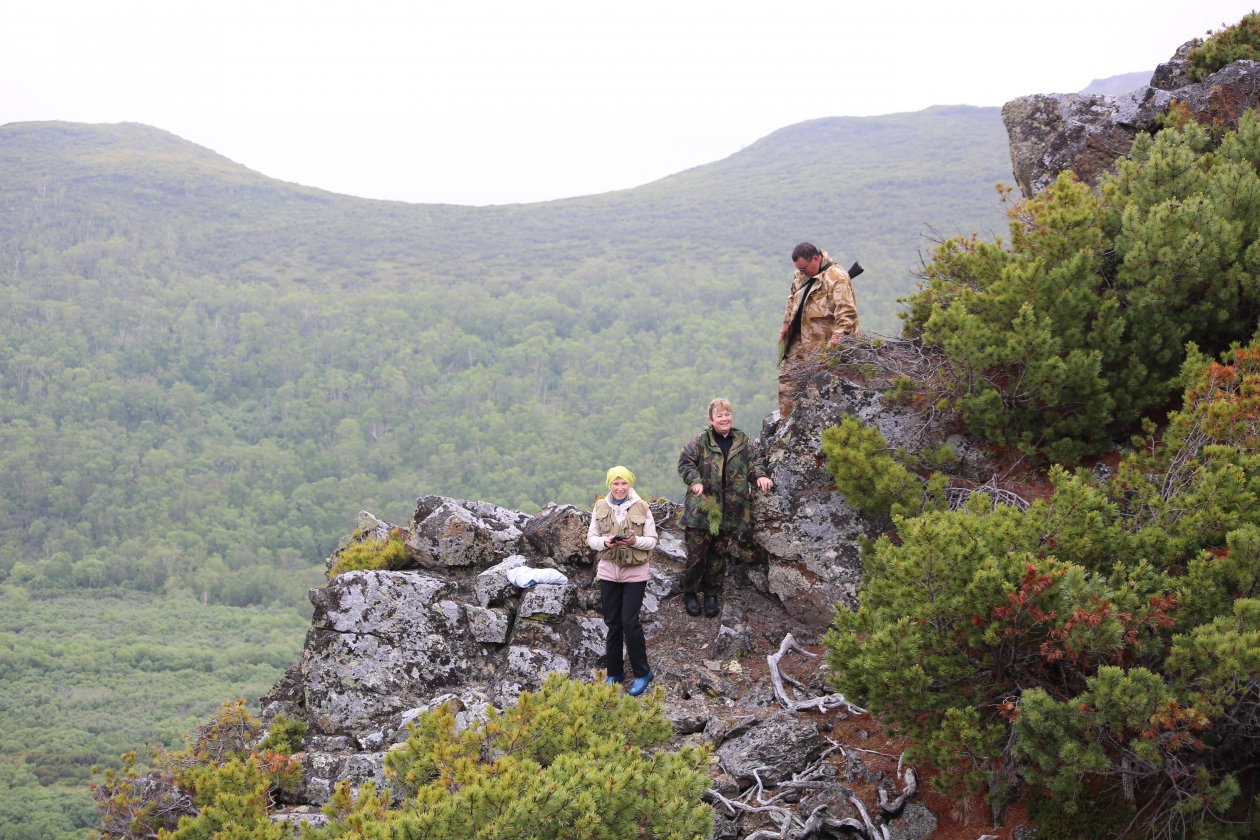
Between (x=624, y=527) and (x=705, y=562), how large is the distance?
4.13 feet

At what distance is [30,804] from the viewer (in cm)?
3259

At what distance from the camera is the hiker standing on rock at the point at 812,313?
713 cm

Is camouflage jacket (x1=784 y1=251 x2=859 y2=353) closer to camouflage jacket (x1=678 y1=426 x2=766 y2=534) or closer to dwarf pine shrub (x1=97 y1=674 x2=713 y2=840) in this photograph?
camouflage jacket (x1=678 y1=426 x2=766 y2=534)

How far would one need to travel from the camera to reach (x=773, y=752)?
5285mm

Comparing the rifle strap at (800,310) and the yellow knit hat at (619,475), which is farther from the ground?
the rifle strap at (800,310)

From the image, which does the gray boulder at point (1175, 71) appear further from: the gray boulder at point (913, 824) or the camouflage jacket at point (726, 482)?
the gray boulder at point (913, 824)

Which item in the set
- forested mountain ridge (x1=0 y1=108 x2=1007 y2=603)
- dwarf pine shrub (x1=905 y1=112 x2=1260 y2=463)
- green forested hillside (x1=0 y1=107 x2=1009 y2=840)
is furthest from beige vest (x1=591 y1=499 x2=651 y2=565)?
forested mountain ridge (x1=0 y1=108 x2=1007 y2=603)

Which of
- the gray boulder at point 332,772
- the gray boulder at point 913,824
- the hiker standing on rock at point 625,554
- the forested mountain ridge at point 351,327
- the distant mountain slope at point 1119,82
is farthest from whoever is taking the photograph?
the distant mountain slope at point 1119,82

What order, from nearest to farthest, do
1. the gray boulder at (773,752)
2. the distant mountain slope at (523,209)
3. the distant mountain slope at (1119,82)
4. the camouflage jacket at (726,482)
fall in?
the gray boulder at (773,752) < the camouflage jacket at (726,482) < the distant mountain slope at (523,209) < the distant mountain slope at (1119,82)

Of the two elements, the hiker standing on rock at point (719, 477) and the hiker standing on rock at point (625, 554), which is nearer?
the hiker standing on rock at point (625, 554)

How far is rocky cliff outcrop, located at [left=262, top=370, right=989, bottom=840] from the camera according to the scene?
246 inches

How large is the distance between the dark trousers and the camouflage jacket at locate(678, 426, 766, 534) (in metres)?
0.81

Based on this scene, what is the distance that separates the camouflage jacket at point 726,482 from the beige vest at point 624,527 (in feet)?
2.12

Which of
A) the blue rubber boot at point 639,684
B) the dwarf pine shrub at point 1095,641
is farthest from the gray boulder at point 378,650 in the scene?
the dwarf pine shrub at point 1095,641
